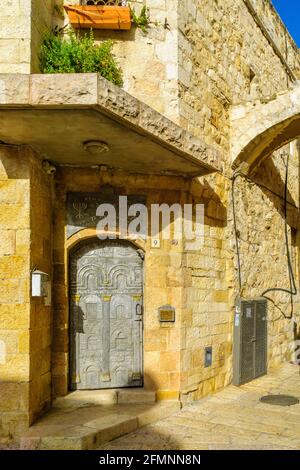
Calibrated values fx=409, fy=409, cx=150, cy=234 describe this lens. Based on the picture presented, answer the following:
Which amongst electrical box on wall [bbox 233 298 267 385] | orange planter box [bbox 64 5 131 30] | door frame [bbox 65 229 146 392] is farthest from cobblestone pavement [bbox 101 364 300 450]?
orange planter box [bbox 64 5 131 30]

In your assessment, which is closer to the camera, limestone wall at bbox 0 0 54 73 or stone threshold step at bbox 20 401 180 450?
stone threshold step at bbox 20 401 180 450

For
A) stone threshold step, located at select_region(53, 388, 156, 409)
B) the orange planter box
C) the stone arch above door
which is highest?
the orange planter box

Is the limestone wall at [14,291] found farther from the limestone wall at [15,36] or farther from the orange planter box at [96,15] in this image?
the orange planter box at [96,15]

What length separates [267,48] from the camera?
8125 mm

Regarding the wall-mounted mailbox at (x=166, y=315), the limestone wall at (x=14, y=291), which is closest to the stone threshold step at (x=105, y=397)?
the limestone wall at (x=14, y=291)

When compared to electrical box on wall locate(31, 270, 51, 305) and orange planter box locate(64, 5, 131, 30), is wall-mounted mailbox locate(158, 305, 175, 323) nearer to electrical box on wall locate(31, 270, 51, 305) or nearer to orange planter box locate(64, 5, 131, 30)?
electrical box on wall locate(31, 270, 51, 305)

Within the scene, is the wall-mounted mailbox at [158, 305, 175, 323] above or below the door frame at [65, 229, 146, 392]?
below

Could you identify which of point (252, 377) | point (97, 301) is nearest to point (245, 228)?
point (252, 377)

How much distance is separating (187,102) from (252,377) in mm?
4397

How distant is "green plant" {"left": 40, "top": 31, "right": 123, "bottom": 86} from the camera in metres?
4.45

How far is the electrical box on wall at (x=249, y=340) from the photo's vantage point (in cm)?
627

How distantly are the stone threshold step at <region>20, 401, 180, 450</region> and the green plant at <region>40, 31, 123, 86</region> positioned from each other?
374 cm
